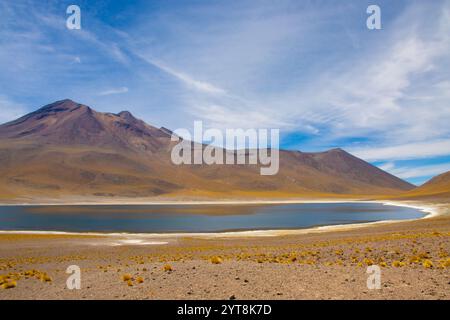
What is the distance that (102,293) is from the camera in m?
10.1

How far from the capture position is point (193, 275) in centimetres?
1144

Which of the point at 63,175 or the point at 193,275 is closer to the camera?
the point at 193,275

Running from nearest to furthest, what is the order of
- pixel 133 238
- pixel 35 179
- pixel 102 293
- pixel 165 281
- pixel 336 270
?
pixel 102 293
pixel 165 281
pixel 336 270
pixel 133 238
pixel 35 179

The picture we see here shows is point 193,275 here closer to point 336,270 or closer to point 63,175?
point 336,270
